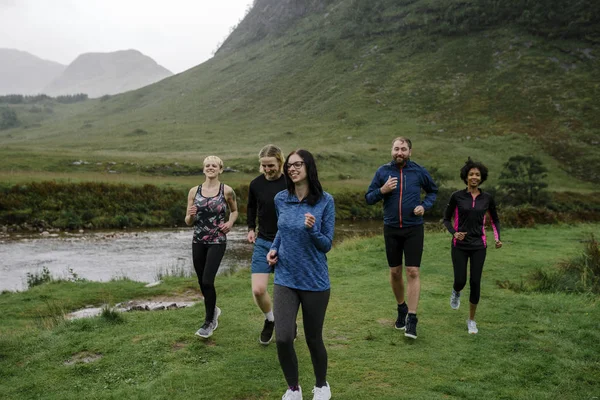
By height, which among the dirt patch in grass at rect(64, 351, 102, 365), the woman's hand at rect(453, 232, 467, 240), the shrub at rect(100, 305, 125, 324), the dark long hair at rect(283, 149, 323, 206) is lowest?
the dirt patch in grass at rect(64, 351, 102, 365)

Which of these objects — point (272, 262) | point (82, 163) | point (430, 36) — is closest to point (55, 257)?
point (272, 262)

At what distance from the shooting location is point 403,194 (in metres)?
7.43

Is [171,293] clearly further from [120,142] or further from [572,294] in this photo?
[120,142]

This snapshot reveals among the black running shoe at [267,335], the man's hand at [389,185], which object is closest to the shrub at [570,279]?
the man's hand at [389,185]

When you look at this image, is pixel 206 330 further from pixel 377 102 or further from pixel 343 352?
pixel 377 102

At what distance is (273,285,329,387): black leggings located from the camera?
488 centimetres

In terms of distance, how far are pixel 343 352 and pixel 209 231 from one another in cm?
271

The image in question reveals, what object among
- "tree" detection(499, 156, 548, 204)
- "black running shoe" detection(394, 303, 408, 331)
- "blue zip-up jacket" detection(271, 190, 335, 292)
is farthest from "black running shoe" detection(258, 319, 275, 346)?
"tree" detection(499, 156, 548, 204)

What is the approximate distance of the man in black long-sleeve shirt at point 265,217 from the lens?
22.4 feet

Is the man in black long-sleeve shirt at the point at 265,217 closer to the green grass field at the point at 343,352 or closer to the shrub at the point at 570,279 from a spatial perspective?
the green grass field at the point at 343,352

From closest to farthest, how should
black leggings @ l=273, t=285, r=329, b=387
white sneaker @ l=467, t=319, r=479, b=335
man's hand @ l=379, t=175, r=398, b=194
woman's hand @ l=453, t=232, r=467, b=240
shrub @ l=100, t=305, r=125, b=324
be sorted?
1. black leggings @ l=273, t=285, r=329, b=387
2. man's hand @ l=379, t=175, r=398, b=194
3. woman's hand @ l=453, t=232, r=467, b=240
4. white sneaker @ l=467, t=319, r=479, b=335
5. shrub @ l=100, t=305, r=125, b=324

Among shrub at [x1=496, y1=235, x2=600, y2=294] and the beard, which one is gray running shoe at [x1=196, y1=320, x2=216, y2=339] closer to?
the beard

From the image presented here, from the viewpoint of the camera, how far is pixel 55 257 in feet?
65.5

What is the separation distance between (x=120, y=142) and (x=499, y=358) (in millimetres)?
76411
